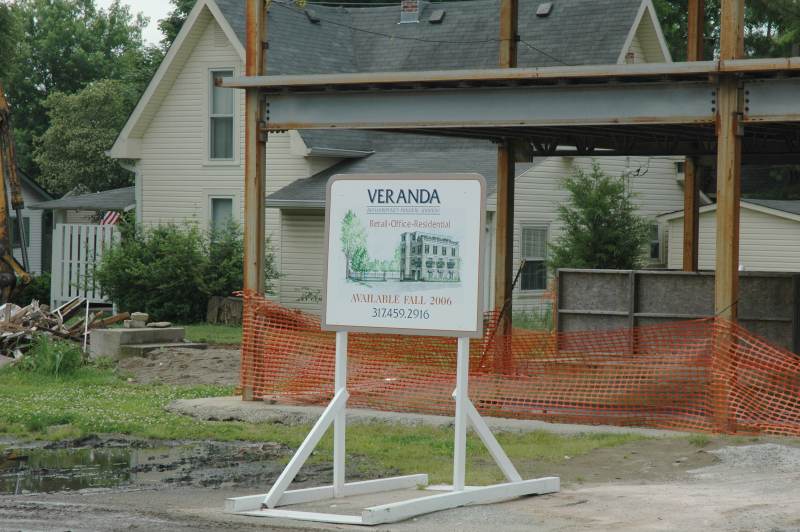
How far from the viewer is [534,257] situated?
107 ft

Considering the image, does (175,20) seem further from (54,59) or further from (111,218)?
(54,59)

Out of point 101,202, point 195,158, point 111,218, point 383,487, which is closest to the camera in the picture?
point 383,487

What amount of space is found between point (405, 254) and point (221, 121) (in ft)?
77.9

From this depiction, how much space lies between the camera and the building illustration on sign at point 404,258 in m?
10.8

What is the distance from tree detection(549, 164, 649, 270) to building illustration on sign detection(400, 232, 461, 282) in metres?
19.8

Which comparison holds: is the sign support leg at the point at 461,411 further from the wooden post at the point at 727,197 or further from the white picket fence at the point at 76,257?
the white picket fence at the point at 76,257

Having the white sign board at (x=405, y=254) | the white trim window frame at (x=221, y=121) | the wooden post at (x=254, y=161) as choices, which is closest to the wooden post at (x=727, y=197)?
the white sign board at (x=405, y=254)

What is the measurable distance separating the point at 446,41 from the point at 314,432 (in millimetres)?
26199

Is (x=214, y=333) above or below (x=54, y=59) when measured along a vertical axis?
below

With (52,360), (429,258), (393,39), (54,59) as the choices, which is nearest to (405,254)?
(429,258)

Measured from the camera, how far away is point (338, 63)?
35375 mm

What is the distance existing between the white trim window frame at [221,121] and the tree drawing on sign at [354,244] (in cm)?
2288

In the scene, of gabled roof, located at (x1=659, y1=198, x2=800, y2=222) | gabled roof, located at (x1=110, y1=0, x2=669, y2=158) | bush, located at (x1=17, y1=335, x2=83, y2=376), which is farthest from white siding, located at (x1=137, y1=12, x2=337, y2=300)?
bush, located at (x1=17, y1=335, x2=83, y2=376)

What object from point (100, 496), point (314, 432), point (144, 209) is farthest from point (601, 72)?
point (144, 209)
